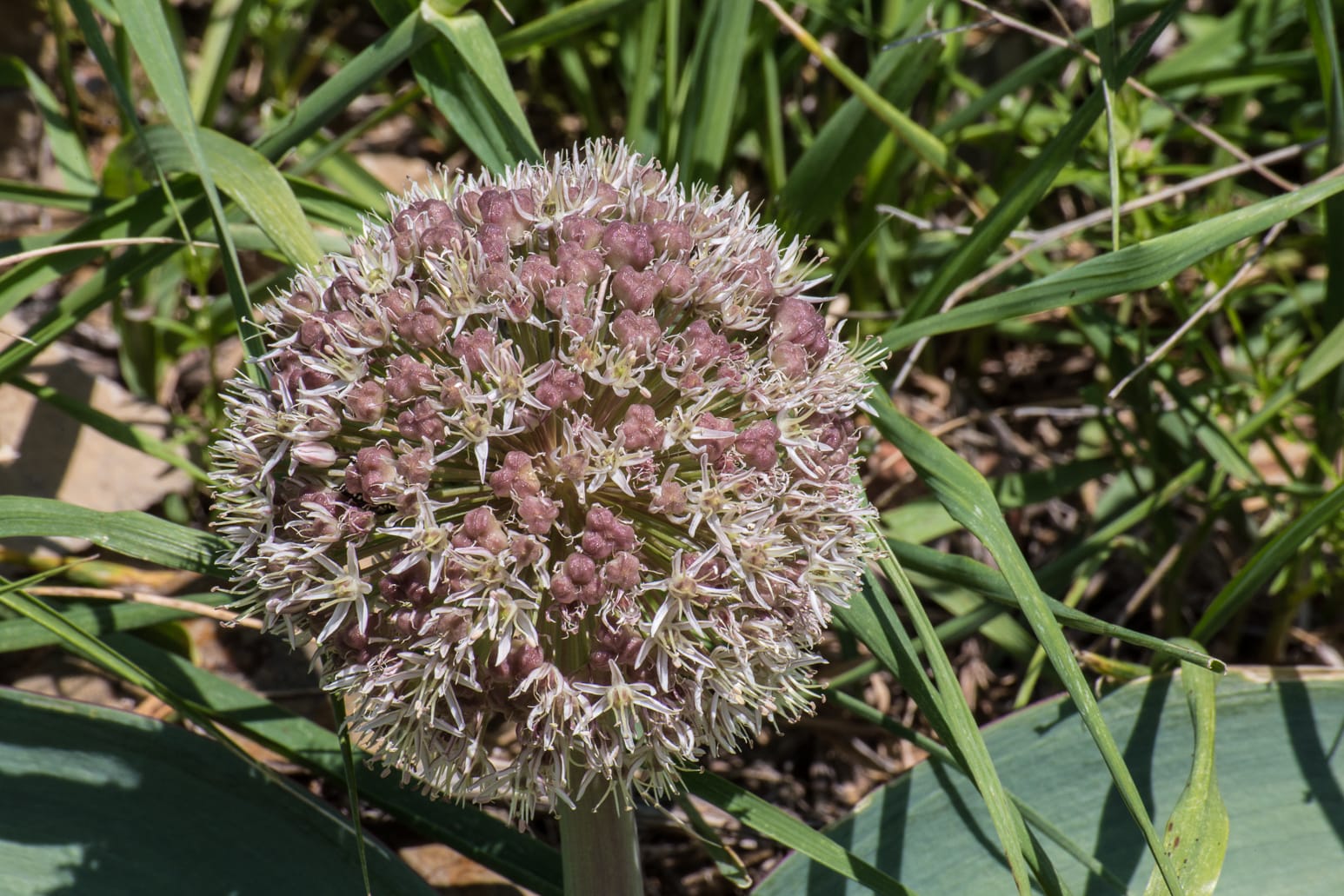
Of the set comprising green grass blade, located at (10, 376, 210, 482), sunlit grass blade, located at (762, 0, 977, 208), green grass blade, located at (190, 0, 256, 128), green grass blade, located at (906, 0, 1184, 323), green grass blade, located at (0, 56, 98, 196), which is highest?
green grass blade, located at (190, 0, 256, 128)

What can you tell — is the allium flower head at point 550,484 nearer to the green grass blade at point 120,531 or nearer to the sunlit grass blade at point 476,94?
the green grass blade at point 120,531

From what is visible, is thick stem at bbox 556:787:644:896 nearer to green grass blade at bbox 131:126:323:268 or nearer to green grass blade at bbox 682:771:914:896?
green grass blade at bbox 682:771:914:896

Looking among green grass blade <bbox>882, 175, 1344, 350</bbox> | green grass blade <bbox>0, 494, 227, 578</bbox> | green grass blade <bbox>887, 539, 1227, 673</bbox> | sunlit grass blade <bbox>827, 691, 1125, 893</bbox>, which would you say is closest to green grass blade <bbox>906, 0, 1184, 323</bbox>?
→ green grass blade <bbox>882, 175, 1344, 350</bbox>

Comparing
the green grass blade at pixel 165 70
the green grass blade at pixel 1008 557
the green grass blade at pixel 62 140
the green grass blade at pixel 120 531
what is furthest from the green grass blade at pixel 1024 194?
the green grass blade at pixel 62 140

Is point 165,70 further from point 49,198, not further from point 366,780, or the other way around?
point 366,780

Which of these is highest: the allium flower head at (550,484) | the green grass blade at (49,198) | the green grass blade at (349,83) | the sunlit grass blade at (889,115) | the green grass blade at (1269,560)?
the green grass blade at (49,198)

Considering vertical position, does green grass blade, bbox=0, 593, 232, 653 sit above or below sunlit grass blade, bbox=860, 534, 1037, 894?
above
